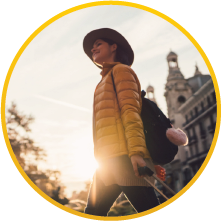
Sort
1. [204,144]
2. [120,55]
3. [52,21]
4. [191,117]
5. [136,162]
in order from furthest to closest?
1. [191,117]
2. [52,21]
3. [204,144]
4. [120,55]
5. [136,162]

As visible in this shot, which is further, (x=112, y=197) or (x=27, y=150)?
(x=27, y=150)

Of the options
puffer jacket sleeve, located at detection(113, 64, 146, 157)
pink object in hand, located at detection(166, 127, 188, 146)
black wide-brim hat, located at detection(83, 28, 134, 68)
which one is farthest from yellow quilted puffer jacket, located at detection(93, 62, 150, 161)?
black wide-brim hat, located at detection(83, 28, 134, 68)

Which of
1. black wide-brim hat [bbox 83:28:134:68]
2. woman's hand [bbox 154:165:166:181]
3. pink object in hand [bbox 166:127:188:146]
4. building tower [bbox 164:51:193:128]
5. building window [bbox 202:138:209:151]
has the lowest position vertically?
woman's hand [bbox 154:165:166:181]

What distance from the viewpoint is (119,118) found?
1.58 m

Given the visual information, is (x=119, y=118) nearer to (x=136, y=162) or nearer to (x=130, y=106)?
(x=130, y=106)

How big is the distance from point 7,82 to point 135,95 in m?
1.32

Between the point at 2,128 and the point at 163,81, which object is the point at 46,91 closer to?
the point at 2,128

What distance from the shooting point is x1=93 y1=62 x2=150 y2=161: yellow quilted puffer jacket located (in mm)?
1461

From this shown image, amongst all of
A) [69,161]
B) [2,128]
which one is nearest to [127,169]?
[69,161]

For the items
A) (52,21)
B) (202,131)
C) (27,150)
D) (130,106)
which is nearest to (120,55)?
(130,106)

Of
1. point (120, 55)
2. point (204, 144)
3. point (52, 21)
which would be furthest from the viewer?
point (52, 21)

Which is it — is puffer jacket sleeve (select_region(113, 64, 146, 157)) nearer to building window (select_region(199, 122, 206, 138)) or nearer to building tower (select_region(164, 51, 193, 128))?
building tower (select_region(164, 51, 193, 128))

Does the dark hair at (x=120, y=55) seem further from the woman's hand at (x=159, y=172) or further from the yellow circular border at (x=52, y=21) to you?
the woman's hand at (x=159, y=172)

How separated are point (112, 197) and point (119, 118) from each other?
1.88 feet
